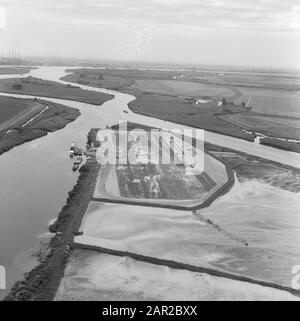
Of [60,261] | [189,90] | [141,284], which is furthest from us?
[189,90]

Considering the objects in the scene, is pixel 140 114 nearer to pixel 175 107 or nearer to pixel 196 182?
pixel 175 107

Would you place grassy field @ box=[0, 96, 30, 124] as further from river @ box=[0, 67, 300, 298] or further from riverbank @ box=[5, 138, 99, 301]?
riverbank @ box=[5, 138, 99, 301]

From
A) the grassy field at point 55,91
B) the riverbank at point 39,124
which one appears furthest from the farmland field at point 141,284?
the grassy field at point 55,91

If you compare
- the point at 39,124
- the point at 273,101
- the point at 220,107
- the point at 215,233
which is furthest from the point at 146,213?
the point at 273,101

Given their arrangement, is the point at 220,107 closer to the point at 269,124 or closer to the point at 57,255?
the point at 269,124
